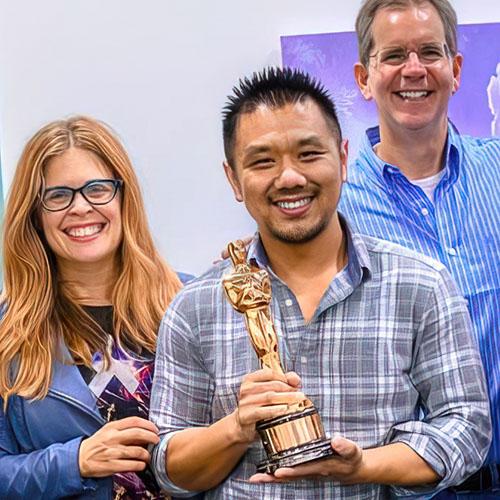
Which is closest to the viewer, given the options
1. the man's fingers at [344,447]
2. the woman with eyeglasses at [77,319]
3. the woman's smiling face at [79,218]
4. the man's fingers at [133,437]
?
the man's fingers at [344,447]

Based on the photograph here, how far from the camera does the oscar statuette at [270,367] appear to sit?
1.42 m

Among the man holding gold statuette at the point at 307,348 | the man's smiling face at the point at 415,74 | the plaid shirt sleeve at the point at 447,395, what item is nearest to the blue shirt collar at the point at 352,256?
the man holding gold statuette at the point at 307,348

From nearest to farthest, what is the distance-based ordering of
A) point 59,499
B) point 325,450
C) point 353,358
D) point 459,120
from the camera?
1. point 325,450
2. point 353,358
3. point 59,499
4. point 459,120

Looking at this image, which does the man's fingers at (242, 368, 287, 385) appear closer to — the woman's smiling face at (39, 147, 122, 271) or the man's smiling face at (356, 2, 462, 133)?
the woman's smiling face at (39, 147, 122, 271)

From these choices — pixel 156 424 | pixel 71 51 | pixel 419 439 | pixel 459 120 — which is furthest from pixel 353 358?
pixel 71 51

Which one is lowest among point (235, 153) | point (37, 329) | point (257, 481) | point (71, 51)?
point (257, 481)

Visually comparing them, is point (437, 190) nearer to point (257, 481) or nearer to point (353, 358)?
point (353, 358)

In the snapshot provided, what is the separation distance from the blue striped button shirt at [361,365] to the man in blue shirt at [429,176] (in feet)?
1.20

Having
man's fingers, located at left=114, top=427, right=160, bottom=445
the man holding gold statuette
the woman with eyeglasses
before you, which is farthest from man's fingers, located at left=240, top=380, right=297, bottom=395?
the woman with eyeglasses

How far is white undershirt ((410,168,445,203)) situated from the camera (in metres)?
2.04

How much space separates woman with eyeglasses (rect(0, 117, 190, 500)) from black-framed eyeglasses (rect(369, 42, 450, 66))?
1.96 feet

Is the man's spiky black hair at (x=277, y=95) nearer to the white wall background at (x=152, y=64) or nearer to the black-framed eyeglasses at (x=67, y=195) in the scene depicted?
the black-framed eyeglasses at (x=67, y=195)

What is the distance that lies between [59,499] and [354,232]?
31.8 inches

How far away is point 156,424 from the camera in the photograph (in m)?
1.62
